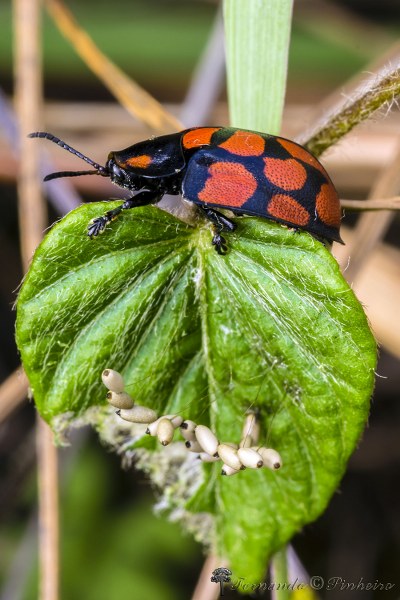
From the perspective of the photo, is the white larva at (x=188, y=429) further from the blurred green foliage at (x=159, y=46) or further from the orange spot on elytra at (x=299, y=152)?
the blurred green foliage at (x=159, y=46)

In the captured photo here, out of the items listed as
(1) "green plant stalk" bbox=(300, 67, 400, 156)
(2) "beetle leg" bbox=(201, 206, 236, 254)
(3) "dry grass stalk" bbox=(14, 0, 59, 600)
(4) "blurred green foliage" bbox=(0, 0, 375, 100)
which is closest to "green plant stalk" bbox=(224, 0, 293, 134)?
(1) "green plant stalk" bbox=(300, 67, 400, 156)

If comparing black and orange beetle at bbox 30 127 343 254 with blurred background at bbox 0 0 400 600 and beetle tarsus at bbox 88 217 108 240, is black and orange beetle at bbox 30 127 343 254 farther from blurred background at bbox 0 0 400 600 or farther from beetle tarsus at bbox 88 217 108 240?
blurred background at bbox 0 0 400 600

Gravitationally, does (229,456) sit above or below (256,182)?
below

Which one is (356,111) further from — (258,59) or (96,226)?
(96,226)

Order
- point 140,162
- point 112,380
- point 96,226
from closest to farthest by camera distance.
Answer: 1. point 96,226
2. point 112,380
3. point 140,162

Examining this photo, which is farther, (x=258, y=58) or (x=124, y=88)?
(x=124, y=88)

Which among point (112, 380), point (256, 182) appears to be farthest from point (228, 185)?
point (112, 380)

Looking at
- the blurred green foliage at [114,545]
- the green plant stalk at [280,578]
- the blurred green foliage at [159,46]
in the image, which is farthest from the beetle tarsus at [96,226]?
the blurred green foliage at [159,46]

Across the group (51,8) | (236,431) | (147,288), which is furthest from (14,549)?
(51,8)
